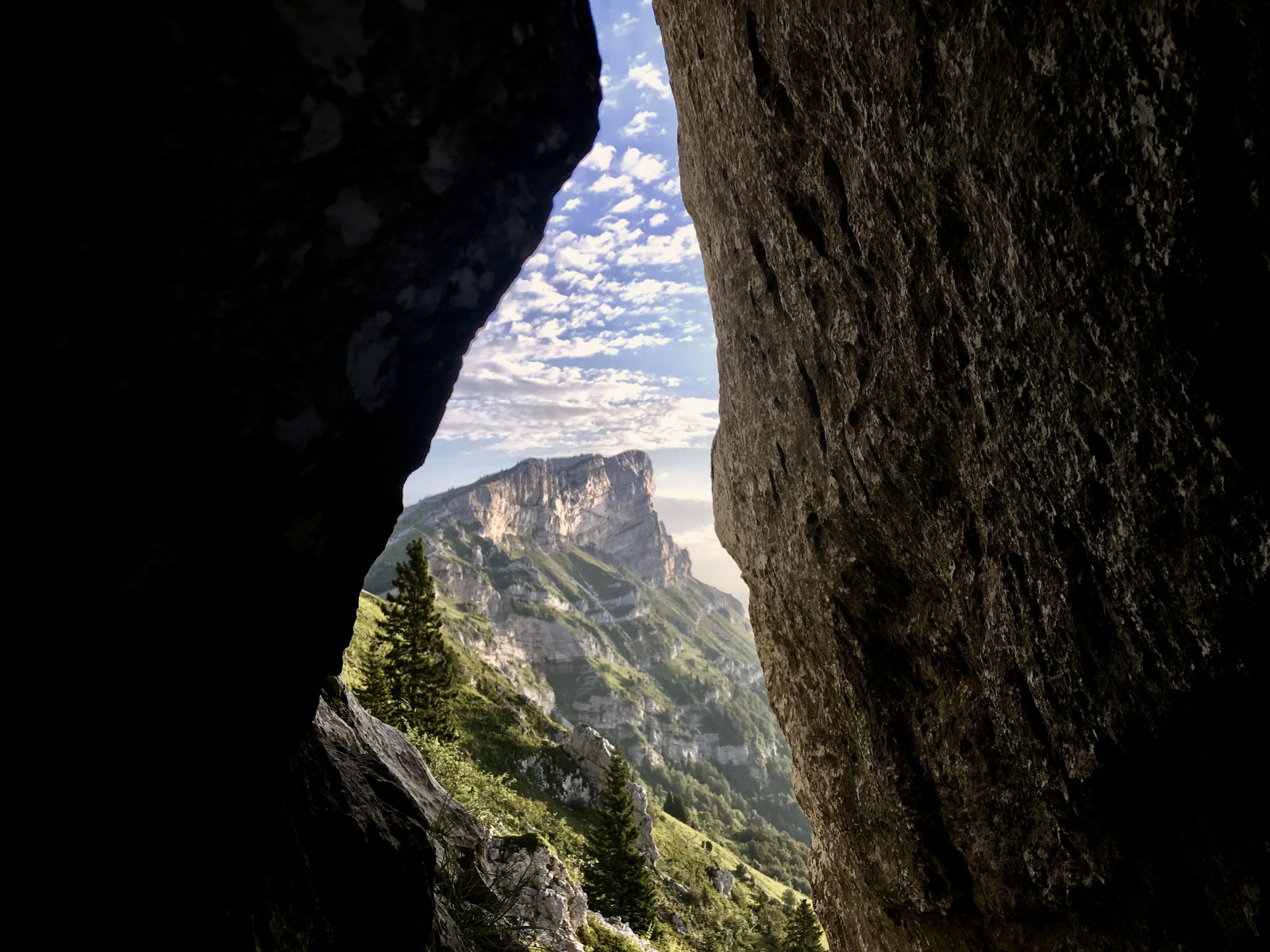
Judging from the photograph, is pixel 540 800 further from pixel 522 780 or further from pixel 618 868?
pixel 618 868

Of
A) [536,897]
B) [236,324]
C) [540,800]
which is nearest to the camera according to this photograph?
[236,324]

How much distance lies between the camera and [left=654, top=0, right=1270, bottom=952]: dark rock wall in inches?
220

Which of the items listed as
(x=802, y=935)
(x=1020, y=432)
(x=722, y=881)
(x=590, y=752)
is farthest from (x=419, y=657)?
(x=722, y=881)

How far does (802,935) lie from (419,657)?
36.6m

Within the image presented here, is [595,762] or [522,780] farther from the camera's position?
[595,762]

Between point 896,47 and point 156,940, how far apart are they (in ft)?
36.0

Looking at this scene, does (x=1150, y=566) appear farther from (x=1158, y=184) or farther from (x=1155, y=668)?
(x=1158, y=184)

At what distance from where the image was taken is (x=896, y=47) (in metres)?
7.11

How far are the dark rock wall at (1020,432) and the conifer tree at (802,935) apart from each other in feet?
151

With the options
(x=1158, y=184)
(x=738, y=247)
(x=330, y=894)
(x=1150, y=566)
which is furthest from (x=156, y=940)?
(x=738, y=247)

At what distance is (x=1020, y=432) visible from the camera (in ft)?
23.6

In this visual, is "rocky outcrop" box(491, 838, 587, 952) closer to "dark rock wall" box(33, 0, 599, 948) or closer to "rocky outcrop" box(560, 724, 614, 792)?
"dark rock wall" box(33, 0, 599, 948)

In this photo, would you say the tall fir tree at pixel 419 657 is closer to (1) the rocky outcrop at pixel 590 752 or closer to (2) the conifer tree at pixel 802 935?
(2) the conifer tree at pixel 802 935

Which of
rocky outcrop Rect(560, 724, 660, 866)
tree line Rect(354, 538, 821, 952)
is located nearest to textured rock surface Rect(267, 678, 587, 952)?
tree line Rect(354, 538, 821, 952)
